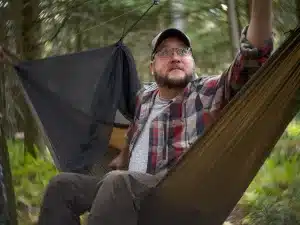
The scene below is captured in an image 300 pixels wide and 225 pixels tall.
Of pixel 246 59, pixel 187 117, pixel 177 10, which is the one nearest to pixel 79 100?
pixel 187 117

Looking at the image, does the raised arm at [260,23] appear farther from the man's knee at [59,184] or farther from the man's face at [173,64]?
the man's knee at [59,184]

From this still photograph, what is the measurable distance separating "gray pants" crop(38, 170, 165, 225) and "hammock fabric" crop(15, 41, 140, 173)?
1.00 feet

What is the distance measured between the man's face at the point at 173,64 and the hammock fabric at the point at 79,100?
325 millimetres

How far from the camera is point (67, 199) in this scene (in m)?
1.75

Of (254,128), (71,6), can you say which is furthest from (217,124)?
(71,6)

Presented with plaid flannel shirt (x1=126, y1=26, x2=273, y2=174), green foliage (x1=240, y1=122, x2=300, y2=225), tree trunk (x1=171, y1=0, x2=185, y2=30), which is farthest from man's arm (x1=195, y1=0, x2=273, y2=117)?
tree trunk (x1=171, y1=0, x2=185, y2=30)

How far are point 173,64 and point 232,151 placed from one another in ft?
1.71

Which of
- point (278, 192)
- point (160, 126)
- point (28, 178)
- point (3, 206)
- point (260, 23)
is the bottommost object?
point (28, 178)

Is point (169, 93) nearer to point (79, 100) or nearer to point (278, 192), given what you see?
point (79, 100)

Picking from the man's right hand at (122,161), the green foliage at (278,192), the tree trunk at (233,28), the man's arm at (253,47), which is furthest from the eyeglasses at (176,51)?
the tree trunk at (233,28)

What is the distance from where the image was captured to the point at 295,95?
4.75ft

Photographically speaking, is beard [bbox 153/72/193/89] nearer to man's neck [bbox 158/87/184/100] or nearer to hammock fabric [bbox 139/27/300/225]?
man's neck [bbox 158/87/184/100]

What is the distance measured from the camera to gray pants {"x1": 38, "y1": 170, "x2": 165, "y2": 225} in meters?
1.48

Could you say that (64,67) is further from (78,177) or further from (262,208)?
(262,208)
